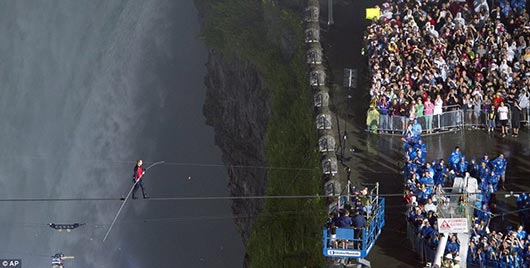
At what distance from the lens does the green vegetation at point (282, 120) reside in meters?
58.5

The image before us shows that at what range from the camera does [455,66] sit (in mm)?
60656

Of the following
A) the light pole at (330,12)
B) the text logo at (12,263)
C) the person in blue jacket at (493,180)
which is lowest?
the text logo at (12,263)

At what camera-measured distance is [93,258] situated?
85.6m

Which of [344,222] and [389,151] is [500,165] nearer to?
[389,151]

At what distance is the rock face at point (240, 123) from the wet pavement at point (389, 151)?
247 inches

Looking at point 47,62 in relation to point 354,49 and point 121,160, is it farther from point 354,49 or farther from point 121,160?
point 354,49

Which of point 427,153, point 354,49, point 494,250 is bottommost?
point 494,250

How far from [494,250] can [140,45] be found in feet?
139

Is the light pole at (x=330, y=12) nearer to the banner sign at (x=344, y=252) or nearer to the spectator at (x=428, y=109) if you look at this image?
the spectator at (x=428, y=109)

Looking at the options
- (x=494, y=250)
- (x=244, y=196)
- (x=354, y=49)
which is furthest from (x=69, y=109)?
(x=494, y=250)

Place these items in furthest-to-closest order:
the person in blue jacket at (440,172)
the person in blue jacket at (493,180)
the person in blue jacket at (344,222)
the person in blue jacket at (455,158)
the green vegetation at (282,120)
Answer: the green vegetation at (282,120)
the person in blue jacket at (455,158)
the person in blue jacket at (440,172)
the person in blue jacket at (493,180)
the person in blue jacket at (344,222)

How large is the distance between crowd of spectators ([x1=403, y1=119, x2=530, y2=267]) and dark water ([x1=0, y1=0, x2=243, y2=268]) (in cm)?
2243

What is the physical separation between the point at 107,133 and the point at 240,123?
17003 millimetres

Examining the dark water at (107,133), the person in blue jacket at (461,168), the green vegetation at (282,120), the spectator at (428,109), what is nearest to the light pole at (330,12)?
the green vegetation at (282,120)
